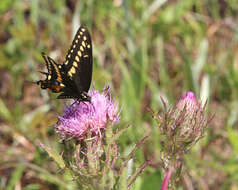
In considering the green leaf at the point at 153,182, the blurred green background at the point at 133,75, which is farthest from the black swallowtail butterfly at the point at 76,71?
the blurred green background at the point at 133,75

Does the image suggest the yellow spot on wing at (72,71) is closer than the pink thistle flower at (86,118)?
No

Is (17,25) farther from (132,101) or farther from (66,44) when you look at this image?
(132,101)

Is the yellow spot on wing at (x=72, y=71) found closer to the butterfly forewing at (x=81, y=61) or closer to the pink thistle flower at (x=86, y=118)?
the butterfly forewing at (x=81, y=61)

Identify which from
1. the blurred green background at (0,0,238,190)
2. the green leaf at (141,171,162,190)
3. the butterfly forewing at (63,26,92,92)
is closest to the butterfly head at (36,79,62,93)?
the butterfly forewing at (63,26,92,92)

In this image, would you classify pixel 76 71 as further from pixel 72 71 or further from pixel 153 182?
pixel 153 182

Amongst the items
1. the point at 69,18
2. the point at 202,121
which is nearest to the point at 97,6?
the point at 69,18

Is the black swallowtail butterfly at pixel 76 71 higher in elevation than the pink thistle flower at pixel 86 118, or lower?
higher

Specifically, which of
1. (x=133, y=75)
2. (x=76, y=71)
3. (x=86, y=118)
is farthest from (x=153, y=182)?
(x=133, y=75)
